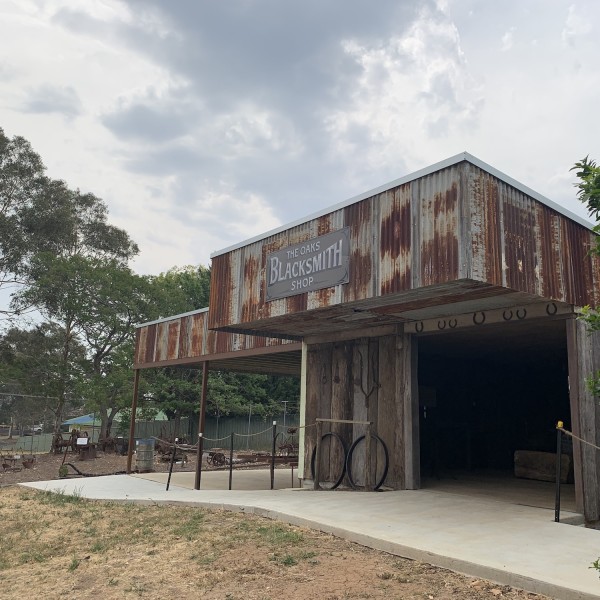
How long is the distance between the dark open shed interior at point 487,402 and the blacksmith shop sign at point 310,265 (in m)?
4.19

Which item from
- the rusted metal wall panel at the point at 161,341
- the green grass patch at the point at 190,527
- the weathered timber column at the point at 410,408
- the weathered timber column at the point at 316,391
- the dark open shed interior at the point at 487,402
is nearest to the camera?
the green grass patch at the point at 190,527

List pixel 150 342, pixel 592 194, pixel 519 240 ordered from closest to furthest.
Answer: pixel 592 194
pixel 519 240
pixel 150 342

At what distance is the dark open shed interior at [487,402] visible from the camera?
12688mm

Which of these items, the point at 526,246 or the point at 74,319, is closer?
the point at 526,246

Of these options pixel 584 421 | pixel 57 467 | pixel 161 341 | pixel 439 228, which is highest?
pixel 439 228

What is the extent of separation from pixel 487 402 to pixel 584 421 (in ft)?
26.3

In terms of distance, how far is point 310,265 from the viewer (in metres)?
7.89

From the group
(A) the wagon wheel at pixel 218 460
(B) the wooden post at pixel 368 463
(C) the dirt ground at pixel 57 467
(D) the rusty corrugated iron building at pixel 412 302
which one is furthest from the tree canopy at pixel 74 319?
(B) the wooden post at pixel 368 463

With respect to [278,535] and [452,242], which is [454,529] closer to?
[278,535]

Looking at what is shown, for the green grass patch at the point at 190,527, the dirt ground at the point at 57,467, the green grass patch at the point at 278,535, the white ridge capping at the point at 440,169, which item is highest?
the white ridge capping at the point at 440,169

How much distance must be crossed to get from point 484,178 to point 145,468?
38.3 ft

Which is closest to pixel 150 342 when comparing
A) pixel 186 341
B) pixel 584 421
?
pixel 186 341

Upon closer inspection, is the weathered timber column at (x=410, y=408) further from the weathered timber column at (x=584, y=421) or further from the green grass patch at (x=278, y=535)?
the green grass patch at (x=278, y=535)

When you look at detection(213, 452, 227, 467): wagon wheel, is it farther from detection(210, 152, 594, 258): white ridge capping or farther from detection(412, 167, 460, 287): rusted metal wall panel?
detection(412, 167, 460, 287): rusted metal wall panel
